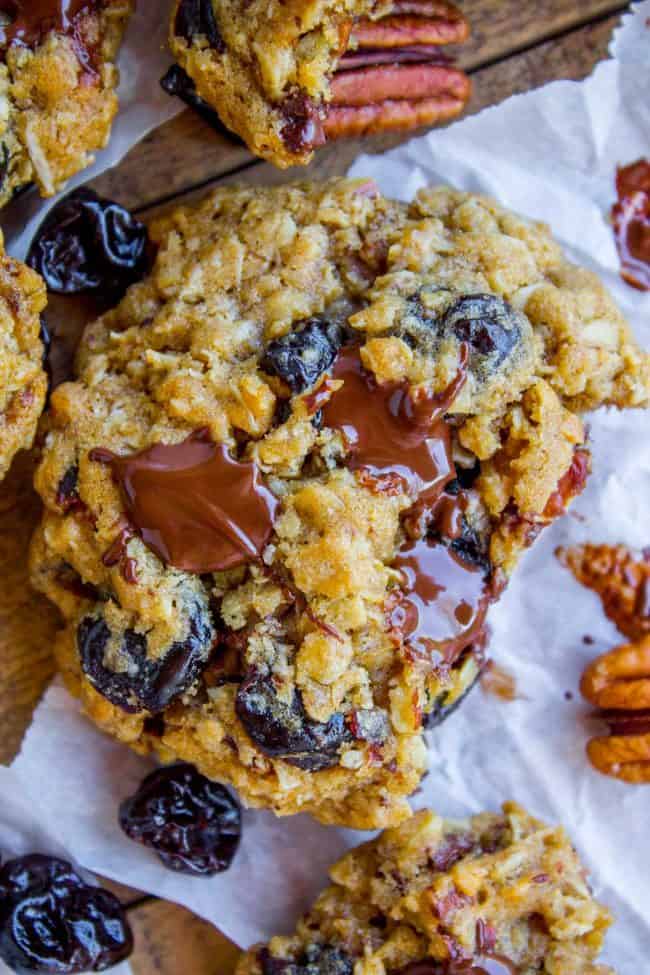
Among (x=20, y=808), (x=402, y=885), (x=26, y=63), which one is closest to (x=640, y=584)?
(x=402, y=885)

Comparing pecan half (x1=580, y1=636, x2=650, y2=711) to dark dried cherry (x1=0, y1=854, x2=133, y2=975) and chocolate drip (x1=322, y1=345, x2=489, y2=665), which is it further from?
dark dried cherry (x1=0, y1=854, x2=133, y2=975)

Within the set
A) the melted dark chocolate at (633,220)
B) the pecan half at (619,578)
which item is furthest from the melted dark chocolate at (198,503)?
the melted dark chocolate at (633,220)

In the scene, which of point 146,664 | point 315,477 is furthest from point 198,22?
point 146,664

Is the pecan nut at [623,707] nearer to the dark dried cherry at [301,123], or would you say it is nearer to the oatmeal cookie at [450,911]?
the oatmeal cookie at [450,911]

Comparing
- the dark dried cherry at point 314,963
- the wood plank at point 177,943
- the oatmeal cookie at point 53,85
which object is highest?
the oatmeal cookie at point 53,85

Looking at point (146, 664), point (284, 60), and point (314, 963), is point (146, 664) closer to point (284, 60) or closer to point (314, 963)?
point (314, 963)

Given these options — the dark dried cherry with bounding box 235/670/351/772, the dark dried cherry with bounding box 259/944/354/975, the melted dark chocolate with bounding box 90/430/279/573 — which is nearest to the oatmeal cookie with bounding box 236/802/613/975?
the dark dried cherry with bounding box 259/944/354/975

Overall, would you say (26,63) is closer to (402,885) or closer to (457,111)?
(457,111)

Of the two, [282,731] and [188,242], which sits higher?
[188,242]
